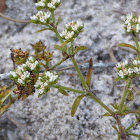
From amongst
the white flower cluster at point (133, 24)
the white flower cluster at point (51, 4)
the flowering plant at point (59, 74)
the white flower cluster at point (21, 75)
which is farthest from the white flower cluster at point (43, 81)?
the white flower cluster at point (133, 24)

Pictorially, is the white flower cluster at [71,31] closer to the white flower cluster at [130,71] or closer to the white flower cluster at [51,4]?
the white flower cluster at [51,4]

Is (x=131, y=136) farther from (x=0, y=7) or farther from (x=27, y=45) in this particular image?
(x=0, y=7)

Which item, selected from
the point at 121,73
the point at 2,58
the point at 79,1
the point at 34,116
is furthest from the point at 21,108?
the point at 79,1

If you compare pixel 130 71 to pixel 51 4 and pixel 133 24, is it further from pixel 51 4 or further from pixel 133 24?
pixel 51 4

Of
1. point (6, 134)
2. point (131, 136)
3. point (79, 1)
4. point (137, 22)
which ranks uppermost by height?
point (79, 1)

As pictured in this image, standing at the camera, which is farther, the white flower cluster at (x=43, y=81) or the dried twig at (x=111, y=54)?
the dried twig at (x=111, y=54)

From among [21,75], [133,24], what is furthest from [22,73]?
[133,24]

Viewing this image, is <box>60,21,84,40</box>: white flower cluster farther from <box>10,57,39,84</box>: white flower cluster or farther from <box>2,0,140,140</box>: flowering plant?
<box>10,57,39,84</box>: white flower cluster

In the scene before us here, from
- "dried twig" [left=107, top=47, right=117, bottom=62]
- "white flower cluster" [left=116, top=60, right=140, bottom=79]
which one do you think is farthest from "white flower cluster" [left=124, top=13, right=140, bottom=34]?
"dried twig" [left=107, top=47, right=117, bottom=62]
